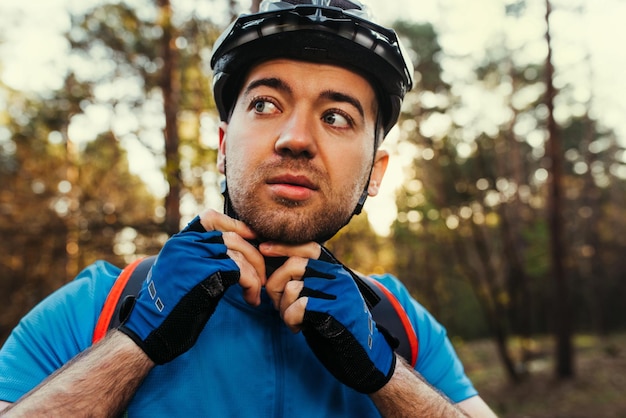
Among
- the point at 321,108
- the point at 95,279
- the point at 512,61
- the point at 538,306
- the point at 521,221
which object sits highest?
the point at 512,61

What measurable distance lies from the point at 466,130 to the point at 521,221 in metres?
10.5

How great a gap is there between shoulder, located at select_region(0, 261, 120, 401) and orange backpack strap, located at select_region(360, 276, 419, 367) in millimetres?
1155

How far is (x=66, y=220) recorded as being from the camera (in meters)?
7.24

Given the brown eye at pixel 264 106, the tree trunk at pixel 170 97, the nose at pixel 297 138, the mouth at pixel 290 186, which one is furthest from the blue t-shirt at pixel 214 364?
the tree trunk at pixel 170 97

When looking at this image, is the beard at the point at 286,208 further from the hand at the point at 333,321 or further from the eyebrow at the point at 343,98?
the eyebrow at the point at 343,98

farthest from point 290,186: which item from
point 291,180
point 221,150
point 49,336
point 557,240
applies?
point 557,240

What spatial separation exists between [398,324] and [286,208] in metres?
0.74

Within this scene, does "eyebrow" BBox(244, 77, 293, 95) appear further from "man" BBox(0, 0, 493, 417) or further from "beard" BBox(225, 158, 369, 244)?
"beard" BBox(225, 158, 369, 244)

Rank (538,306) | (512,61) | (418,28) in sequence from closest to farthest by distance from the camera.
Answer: (418,28)
(512,61)
(538,306)

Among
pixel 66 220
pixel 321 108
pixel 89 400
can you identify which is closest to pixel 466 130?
pixel 66 220

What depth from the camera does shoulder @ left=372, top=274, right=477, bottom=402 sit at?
217 cm

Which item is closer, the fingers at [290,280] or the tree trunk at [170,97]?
the fingers at [290,280]

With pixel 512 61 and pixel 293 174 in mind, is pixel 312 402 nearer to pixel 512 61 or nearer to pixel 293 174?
pixel 293 174

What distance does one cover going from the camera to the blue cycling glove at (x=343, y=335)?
1699 millimetres
